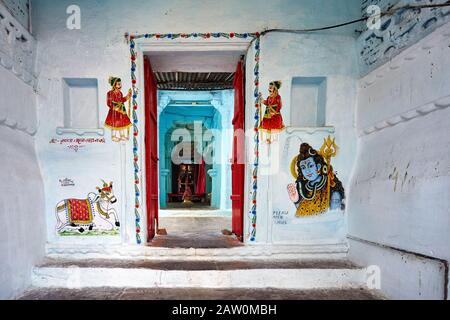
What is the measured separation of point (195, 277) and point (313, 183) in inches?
78.7

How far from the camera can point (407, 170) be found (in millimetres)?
2250

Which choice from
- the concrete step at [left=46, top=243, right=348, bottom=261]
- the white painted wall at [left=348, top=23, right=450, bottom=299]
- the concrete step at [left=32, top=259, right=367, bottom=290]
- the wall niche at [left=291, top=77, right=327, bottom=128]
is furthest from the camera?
the wall niche at [left=291, top=77, right=327, bottom=128]

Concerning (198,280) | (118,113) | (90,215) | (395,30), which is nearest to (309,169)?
(395,30)

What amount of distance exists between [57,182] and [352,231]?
4.14 m

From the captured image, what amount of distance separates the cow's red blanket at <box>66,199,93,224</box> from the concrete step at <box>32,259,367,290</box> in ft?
1.80

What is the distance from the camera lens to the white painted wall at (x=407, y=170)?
193 centimetres

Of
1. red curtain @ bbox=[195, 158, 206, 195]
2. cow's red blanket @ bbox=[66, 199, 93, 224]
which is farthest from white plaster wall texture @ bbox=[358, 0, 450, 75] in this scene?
red curtain @ bbox=[195, 158, 206, 195]

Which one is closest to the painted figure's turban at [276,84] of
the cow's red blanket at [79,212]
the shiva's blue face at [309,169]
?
the shiva's blue face at [309,169]

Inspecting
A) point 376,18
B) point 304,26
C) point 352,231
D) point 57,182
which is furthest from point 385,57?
point 57,182

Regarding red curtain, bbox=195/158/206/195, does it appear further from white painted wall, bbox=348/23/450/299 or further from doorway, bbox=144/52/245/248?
white painted wall, bbox=348/23/450/299

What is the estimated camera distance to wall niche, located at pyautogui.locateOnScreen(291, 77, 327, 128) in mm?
3334

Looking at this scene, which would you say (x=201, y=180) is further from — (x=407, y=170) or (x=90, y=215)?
(x=407, y=170)

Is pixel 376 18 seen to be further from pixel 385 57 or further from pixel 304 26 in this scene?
pixel 304 26

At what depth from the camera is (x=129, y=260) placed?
9.59 ft
